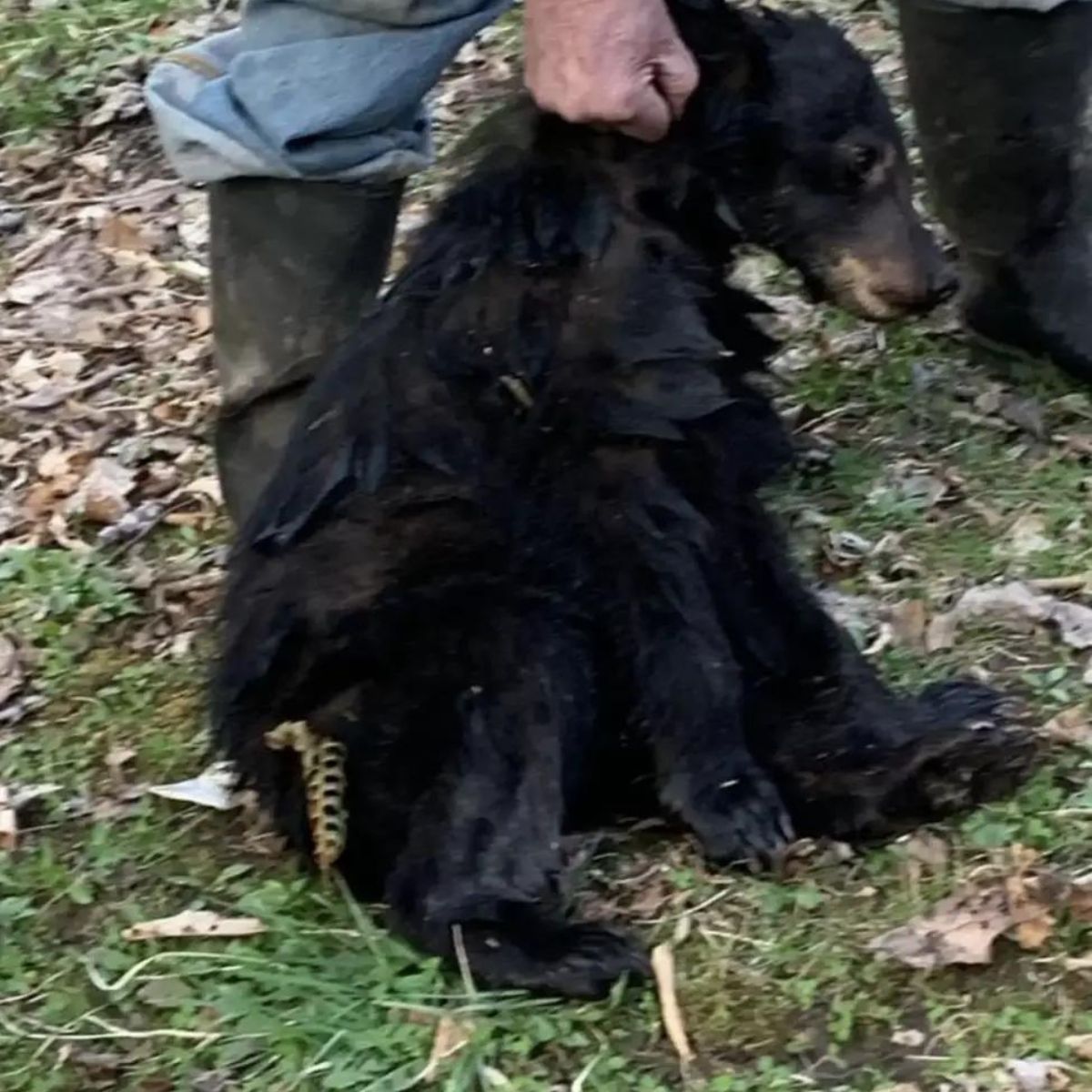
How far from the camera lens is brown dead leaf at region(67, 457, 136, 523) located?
3803 millimetres

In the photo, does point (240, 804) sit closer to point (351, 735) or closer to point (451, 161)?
point (351, 735)

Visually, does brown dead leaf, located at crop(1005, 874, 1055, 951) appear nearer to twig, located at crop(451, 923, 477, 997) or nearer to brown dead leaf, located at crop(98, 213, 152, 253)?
twig, located at crop(451, 923, 477, 997)

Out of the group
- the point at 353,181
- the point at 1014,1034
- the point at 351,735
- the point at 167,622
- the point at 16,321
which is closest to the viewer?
the point at 1014,1034

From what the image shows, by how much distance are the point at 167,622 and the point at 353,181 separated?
84 centimetres

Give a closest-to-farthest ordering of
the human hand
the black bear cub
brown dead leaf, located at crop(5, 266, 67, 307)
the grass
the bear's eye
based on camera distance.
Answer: the grass
the black bear cub
the human hand
the bear's eye
brown dead leaf, located at crop(5, 266, 67, 307)

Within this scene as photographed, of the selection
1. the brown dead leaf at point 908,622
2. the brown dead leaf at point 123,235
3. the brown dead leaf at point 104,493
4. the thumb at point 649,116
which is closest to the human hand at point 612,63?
the thumb at point 649,116

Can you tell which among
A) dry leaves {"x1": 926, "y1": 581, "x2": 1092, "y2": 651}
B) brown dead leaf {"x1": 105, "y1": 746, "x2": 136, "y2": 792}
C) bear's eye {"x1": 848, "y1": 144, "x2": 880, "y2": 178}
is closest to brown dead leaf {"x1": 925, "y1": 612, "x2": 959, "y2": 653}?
dry leaves {"x1": 926, "y1": 581, "x2": 1092, "y2": 651}

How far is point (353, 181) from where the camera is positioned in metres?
3.24

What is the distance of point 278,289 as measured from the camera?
3.32m

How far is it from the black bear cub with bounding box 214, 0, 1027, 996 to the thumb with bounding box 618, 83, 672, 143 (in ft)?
0.12

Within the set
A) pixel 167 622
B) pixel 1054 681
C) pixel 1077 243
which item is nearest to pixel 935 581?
pixel 1054 681

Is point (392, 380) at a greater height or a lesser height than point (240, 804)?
greater

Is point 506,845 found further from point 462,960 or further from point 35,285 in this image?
point 35,285

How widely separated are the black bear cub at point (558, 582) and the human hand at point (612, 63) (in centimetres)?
7
